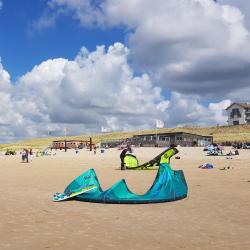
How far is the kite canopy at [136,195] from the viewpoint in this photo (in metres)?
13.0

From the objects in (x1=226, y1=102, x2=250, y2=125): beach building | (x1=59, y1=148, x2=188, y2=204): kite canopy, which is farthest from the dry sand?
(x1=226, y1=102, x2=250, y2=125): beach building

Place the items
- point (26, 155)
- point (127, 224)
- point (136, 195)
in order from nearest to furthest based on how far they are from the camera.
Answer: point (127, 224) → point (136, 195) → point (26, 155)

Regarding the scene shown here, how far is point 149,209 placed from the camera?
471 inches

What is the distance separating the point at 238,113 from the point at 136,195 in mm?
113479

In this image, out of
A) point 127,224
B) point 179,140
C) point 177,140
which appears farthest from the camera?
point 177,140

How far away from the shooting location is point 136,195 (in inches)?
521

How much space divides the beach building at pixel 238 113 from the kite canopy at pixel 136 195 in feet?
358

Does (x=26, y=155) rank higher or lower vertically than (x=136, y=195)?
higher

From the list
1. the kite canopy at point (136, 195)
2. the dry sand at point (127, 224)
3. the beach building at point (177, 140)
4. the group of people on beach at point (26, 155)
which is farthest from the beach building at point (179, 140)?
the kite canopy at point (136, 195)

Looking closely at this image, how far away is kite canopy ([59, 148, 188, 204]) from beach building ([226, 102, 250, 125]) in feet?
358

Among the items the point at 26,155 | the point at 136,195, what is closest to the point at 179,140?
the point at 26,155

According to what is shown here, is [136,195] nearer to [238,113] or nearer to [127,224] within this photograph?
[127,224]

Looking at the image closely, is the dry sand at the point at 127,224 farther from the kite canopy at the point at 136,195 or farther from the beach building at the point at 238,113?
the beach building at the point at 238,113

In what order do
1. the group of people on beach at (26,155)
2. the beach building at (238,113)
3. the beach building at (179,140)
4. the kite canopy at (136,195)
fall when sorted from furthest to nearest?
the beach building at (238,113)
the beach building at (179,140)
the group of people on beach at (26,155)
the kite canopy at (136,195)
